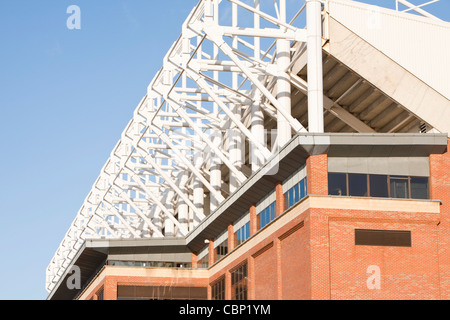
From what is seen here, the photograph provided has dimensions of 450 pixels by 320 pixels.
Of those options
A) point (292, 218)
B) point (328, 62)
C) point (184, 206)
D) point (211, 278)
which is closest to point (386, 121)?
point (328, 62)

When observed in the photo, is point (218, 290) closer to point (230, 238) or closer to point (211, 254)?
point (211, 254)

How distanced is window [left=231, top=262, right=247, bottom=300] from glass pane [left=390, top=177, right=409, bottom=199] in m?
15.3

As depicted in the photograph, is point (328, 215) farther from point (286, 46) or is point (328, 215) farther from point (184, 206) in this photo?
point (184, 206)

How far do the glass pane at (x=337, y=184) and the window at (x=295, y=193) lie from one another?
6.13 feet

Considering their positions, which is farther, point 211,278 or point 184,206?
point 184,206

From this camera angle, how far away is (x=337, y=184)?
5784cm

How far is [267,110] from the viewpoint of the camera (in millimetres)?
69750

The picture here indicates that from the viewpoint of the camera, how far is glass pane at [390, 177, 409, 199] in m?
58.1

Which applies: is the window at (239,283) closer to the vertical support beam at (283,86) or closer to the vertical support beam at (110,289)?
the vertical support beam at (283,86)

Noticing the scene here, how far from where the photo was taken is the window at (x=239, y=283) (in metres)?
68.6

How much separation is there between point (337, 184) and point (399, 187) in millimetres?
3992

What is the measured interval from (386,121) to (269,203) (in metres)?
10.2

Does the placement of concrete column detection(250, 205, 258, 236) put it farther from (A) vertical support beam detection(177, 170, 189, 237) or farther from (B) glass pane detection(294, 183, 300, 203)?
(A) vertical support beam detection(177, 170, 189, 237)

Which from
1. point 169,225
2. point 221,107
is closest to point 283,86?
point 221,107
